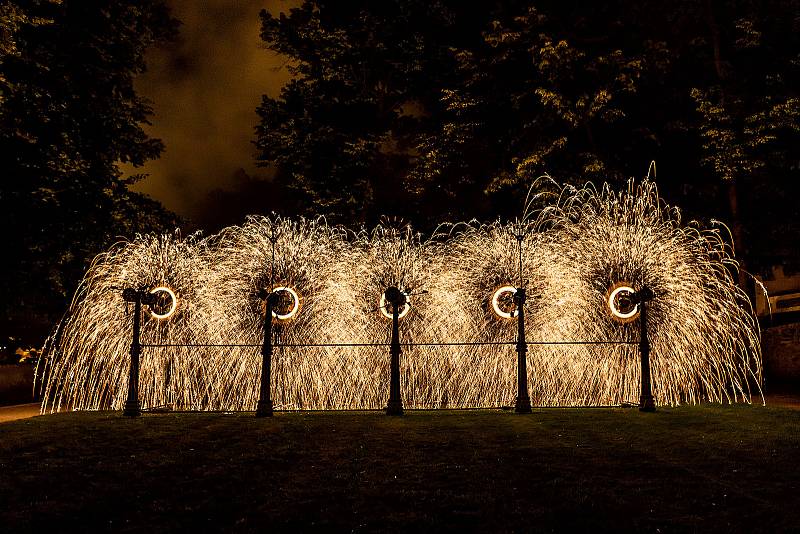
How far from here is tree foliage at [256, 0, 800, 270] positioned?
20.8 meters

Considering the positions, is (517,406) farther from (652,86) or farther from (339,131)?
(339,131)

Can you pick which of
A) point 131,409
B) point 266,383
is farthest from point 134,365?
point 266,383

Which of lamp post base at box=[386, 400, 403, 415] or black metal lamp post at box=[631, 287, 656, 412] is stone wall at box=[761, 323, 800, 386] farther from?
lamp post base at box=[386, 400, 403, 415]

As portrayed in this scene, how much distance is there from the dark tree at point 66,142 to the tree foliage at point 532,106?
6001 millimetres

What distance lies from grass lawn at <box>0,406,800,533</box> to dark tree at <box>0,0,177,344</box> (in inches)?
399

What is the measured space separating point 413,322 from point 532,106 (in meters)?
11.6

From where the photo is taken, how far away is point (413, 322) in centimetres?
1592

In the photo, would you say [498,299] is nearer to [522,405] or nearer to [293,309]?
[522,405]

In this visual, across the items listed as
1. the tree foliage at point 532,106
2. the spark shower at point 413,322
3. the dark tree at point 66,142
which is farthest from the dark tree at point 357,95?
the spark shower at point 413,322

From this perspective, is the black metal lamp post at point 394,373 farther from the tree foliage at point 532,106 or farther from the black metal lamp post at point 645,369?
the tree foliage at point 532,106

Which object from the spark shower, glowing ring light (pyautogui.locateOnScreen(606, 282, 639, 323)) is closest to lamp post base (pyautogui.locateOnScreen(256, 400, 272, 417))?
the spark shower

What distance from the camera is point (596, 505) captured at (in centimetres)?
581

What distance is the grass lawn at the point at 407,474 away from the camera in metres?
5.56

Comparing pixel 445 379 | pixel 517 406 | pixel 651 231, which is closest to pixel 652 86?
pixel 651 231
